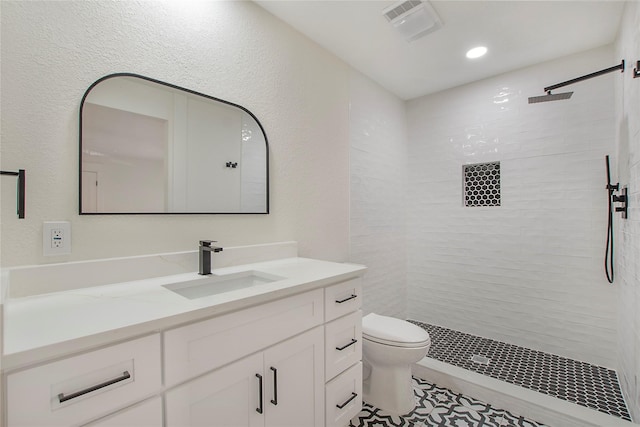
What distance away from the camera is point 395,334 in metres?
1.88

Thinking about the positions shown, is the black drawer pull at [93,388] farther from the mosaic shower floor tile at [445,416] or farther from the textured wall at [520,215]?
the textured wall at [520,215]

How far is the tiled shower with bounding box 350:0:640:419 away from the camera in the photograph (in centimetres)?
223

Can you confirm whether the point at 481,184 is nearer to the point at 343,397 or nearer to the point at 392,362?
the point at 392,362

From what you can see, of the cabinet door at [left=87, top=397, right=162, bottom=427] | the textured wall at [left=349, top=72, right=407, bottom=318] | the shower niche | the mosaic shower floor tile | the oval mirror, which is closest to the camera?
the cabinet door at [left=87, top=397, right=162, bottom=427]

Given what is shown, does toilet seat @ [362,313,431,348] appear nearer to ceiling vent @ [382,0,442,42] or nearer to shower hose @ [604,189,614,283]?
shower hose @ [604,189,614,283]

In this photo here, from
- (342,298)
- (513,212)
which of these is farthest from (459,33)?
(342,298)

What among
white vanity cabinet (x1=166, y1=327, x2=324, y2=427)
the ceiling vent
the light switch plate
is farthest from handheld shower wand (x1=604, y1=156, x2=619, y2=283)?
the light switch plate

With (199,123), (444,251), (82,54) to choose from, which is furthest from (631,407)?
(82,54)

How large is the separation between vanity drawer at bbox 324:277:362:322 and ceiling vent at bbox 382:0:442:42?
5.30 ft

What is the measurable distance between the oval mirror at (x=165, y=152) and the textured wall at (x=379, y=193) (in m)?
1.03

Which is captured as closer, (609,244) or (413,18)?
(413,18)

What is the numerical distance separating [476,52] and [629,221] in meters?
1.52

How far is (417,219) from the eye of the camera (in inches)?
127

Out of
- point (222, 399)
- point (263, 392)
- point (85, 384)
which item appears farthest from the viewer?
point (263, 392)
